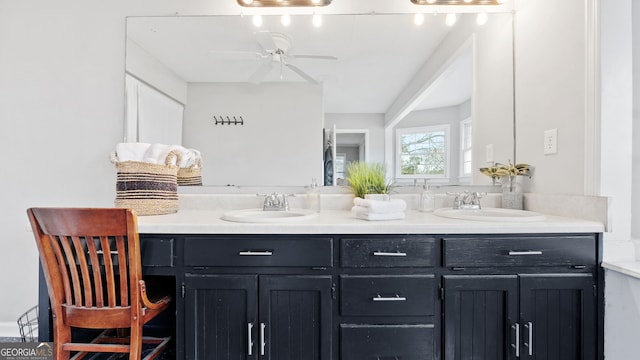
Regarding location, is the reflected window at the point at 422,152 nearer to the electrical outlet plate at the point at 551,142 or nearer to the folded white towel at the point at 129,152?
the electrical outlet plate at the point at 551,142

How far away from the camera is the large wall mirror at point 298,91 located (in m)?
1.92

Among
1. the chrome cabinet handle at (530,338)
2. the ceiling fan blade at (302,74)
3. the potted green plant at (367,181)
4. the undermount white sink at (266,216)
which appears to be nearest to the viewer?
the chrome cabinet handle at (530,338)

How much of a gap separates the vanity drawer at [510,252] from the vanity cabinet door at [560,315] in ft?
0.21

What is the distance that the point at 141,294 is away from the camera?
119 centimetres

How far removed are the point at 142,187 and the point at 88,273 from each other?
496 millimetres

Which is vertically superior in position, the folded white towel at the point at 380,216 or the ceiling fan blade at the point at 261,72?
the ceiling fan blade at the point at 261,72

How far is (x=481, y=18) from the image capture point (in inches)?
74.9

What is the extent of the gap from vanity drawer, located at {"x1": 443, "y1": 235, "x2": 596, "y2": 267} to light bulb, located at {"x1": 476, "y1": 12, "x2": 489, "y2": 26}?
135 centimetres

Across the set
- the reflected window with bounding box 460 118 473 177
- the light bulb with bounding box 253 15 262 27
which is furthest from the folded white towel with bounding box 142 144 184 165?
the reflected window with bounding box 460 118 473 177

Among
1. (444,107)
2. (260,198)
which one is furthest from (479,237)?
(260,198)

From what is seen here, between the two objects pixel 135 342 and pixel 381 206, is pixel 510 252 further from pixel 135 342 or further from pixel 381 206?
pixel 135 342

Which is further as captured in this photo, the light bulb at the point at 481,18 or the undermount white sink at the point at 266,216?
the light bulb at the point at 481,18

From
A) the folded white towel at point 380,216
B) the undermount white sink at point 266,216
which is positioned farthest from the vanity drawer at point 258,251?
the folded white towel at point 380,216

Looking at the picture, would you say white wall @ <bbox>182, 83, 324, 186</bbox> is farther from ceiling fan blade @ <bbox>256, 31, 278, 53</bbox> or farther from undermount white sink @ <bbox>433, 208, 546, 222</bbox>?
undermount white sink @ <bbox>433, 208, 546, 222</bbox>
